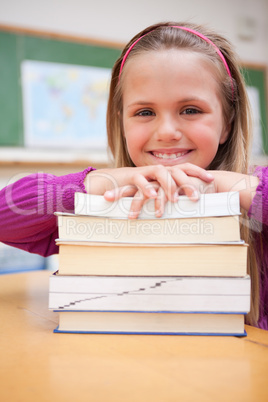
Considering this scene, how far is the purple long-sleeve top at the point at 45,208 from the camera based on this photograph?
2.27ft

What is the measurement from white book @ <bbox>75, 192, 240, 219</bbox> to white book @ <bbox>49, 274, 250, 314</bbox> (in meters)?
0.09

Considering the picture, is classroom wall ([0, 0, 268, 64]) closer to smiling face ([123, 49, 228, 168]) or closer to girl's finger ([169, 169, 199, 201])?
smiling face ([123, 49, 228, 168])

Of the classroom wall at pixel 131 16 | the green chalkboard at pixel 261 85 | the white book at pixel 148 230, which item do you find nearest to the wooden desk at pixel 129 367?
the white book at pixel 148 230

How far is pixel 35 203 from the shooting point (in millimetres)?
724

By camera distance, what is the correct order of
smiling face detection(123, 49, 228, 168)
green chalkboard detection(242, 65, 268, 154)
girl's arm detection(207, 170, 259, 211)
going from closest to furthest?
girl's arm detection(207, 170, 259, 211) < smiling face detection(123, 49, 228, 168) < green chalkboard detection(242, 65, 268, 154)

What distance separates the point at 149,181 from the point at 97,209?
5.0 inches

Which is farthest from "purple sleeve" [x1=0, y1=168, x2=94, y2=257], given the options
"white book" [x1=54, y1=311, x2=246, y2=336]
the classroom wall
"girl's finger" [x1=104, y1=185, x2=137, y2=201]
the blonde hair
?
the classroom wall

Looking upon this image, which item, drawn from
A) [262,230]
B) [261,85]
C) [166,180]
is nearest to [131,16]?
[261,85]

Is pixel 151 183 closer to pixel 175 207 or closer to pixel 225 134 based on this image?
pixel 175 207

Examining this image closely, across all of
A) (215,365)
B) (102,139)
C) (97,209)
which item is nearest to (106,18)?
(102,139)

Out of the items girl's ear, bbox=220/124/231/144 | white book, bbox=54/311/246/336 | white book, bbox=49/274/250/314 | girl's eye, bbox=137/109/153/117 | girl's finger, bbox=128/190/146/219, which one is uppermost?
girl's eye, bbox=137/109/153/117

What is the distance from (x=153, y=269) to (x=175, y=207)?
3.6 inches

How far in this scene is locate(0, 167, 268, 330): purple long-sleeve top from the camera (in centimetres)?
69

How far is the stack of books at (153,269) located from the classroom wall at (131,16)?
2.23 meters
